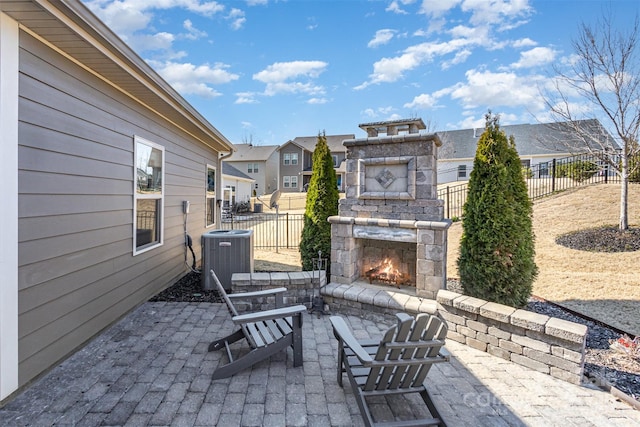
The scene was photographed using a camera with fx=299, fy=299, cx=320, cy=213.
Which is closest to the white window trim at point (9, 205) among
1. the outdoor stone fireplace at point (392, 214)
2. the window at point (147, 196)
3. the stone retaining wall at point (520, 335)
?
the window at point (147, 196)

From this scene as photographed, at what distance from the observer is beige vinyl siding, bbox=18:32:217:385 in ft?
8.20

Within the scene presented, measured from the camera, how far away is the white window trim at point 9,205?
223cm

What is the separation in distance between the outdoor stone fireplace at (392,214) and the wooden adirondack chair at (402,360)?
6.62 feet

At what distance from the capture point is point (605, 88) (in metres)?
7.25

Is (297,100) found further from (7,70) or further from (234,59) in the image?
(7,70)

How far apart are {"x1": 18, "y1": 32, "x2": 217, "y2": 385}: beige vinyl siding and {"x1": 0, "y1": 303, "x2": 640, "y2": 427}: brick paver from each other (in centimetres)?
44

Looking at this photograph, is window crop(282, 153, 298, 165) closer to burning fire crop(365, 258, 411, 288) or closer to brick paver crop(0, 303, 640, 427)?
burning fire crop(365, 258, 411, 288)

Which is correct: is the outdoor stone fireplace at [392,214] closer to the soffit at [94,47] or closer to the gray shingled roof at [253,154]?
the soffit at [94,47]

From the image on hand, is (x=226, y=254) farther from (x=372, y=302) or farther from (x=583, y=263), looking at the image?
(x=583, y=263)

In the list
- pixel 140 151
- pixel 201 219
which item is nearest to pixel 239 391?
pixel 140 151

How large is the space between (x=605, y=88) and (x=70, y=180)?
10.7 metres

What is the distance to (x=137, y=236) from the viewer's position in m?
4.30

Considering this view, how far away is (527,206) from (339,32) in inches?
241

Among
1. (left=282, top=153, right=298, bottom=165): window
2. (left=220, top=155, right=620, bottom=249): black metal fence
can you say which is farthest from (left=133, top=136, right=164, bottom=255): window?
(left=282, top=153, right=298, bottom=165): window
